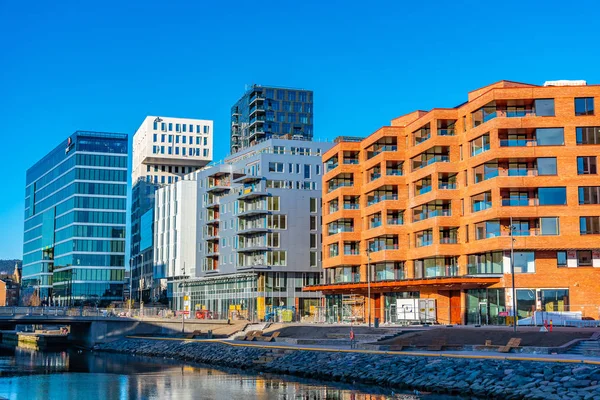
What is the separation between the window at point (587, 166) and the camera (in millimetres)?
72688

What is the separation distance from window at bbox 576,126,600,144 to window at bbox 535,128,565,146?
5.09 feet

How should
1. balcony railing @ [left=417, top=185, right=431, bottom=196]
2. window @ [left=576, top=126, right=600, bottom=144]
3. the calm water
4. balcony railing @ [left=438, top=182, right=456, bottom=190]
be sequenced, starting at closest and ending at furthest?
the calm water → window @ [left=576, top=126, right=600, bottom=144] → balcony railing @ [left=438, top=182, right=456, bottom=190] → balcony railing @ [left=417, top=185, right=431, bottom=196]

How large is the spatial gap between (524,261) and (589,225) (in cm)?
680

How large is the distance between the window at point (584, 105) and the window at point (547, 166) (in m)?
5.36

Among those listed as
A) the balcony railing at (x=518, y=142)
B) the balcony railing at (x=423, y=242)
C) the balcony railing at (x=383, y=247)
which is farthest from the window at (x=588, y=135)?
the balcony railing at (x=383, y=247)

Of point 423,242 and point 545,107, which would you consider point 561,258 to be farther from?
point 423,242

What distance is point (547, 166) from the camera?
2884 inches

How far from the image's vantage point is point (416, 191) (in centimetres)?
8781

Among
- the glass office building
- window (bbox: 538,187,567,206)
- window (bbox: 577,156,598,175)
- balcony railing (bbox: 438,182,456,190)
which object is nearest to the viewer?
window (bbox: 538,187,567,206)

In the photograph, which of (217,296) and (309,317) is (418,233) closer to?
(309,317)

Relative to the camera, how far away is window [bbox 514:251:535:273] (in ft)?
237

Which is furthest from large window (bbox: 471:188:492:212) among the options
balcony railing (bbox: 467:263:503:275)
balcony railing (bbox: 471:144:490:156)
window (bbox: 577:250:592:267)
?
window (bbox: 577:250:592:267)

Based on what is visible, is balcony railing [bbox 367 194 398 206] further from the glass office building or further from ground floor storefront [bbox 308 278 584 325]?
the glass office building

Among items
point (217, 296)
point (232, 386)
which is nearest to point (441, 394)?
point (232, 386)
